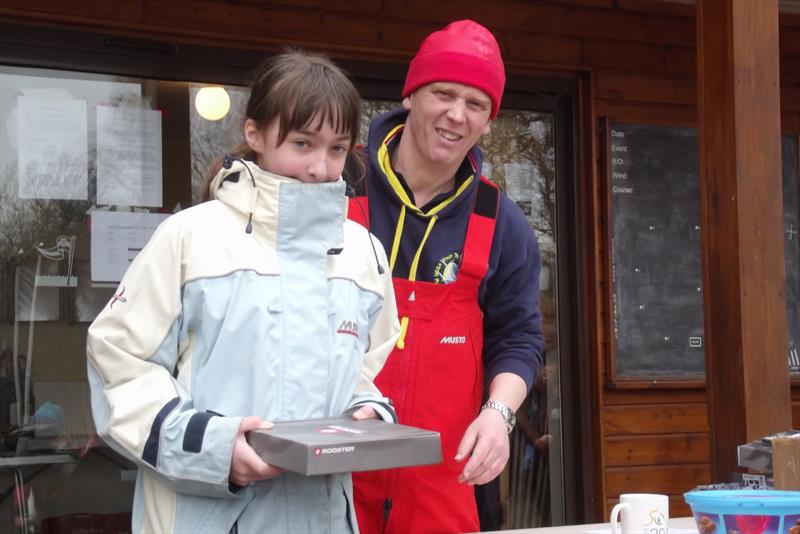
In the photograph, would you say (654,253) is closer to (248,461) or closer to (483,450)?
(483,450)

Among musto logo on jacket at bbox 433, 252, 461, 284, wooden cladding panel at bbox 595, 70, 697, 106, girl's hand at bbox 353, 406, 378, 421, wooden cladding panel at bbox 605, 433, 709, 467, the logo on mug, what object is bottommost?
wooden cladding panel at bbox 605, 433, 709, 467

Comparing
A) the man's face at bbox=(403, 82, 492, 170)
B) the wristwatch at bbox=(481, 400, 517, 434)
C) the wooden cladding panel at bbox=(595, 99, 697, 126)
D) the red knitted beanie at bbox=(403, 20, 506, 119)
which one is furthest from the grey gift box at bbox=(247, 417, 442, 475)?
the wooden cladding panel at bbox=(595, 99, 697, 126)

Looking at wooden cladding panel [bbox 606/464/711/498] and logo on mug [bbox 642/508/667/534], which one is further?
wooden cladding panel [bbox 606/464/711/498]

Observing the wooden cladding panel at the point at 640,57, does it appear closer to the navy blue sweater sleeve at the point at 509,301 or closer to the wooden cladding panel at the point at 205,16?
the wooden cladding panel at the point at 205,16

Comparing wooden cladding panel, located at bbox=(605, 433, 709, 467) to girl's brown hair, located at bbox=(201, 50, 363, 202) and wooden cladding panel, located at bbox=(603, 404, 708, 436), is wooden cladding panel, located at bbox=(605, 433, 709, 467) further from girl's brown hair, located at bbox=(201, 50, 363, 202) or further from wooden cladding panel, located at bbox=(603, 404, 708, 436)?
girl's brown hair, located at bbox=(201, 50, 363, 202)

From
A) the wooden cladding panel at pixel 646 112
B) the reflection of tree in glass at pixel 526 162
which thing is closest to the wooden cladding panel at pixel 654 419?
the reflection of tree in glass at pixel 526 162

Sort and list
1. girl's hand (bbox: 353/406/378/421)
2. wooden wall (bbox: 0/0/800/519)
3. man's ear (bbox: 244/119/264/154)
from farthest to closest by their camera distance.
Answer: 1. wooden wall (bbox: 0/0/800/519)
2. man's ear (bbox: 244/119/264/154)
3. girl's hand (bbox: 353/406/378/421)

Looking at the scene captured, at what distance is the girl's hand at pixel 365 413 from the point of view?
1770 mm

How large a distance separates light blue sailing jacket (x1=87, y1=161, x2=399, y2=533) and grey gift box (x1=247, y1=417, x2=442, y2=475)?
0.08 metres

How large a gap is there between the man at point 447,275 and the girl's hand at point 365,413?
54 centimetres

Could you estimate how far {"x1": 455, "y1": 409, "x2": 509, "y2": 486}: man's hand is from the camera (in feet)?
7.12

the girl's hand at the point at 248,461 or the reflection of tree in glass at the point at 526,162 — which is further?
the reflection of tree in glass at the point at 526,162

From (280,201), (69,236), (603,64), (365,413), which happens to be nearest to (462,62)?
(280,201)

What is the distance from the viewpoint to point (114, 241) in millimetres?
4020
